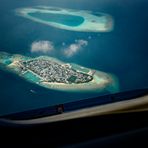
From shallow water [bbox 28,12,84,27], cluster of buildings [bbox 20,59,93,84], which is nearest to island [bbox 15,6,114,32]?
shallow water [bbox 28,12,84,27]

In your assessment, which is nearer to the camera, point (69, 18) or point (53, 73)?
point (53, 73)

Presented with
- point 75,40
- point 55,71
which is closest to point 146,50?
point 75,40

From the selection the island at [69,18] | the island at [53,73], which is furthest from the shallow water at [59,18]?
the island at [53,73]

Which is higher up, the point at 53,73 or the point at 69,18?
the point at 69,18

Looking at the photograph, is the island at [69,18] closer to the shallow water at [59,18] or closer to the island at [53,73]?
the shallow water at [59,18]

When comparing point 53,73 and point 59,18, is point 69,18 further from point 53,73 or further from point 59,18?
point 53,73

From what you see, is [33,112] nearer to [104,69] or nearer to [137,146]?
[137,146]

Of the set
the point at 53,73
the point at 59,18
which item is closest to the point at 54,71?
the point at 53,73

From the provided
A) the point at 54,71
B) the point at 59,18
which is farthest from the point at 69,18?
the point at 54,71
